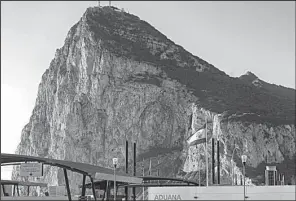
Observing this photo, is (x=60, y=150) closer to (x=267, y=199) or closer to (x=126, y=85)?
(x=126, y=85)

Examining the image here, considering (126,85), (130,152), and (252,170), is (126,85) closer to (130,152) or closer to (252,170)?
(130,152)

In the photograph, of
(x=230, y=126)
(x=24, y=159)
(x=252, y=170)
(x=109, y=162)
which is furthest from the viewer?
(x=109, y=162)

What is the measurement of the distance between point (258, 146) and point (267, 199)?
134m

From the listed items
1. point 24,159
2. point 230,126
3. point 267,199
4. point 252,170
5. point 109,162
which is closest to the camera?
point 267,199

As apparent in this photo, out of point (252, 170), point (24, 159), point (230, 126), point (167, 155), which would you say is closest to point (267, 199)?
point (24, 159)

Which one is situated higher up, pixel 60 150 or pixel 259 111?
pixel 259 111

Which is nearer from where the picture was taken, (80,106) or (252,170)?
(252,170)

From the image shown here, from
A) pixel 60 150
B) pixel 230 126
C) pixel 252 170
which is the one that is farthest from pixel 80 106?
pixel 252 170

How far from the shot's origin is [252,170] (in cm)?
15825

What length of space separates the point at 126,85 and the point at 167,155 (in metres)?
30.9

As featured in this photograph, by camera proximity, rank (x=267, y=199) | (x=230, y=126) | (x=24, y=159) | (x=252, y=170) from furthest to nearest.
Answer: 1. (x=230, y=126)
2. (x=252, y=170)
3. (x=24, y=159)
4. (x=267, y=199)

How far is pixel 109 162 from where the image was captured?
187500 mm

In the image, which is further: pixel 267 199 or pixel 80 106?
pixel 80 106

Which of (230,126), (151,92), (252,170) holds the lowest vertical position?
(252,170)
